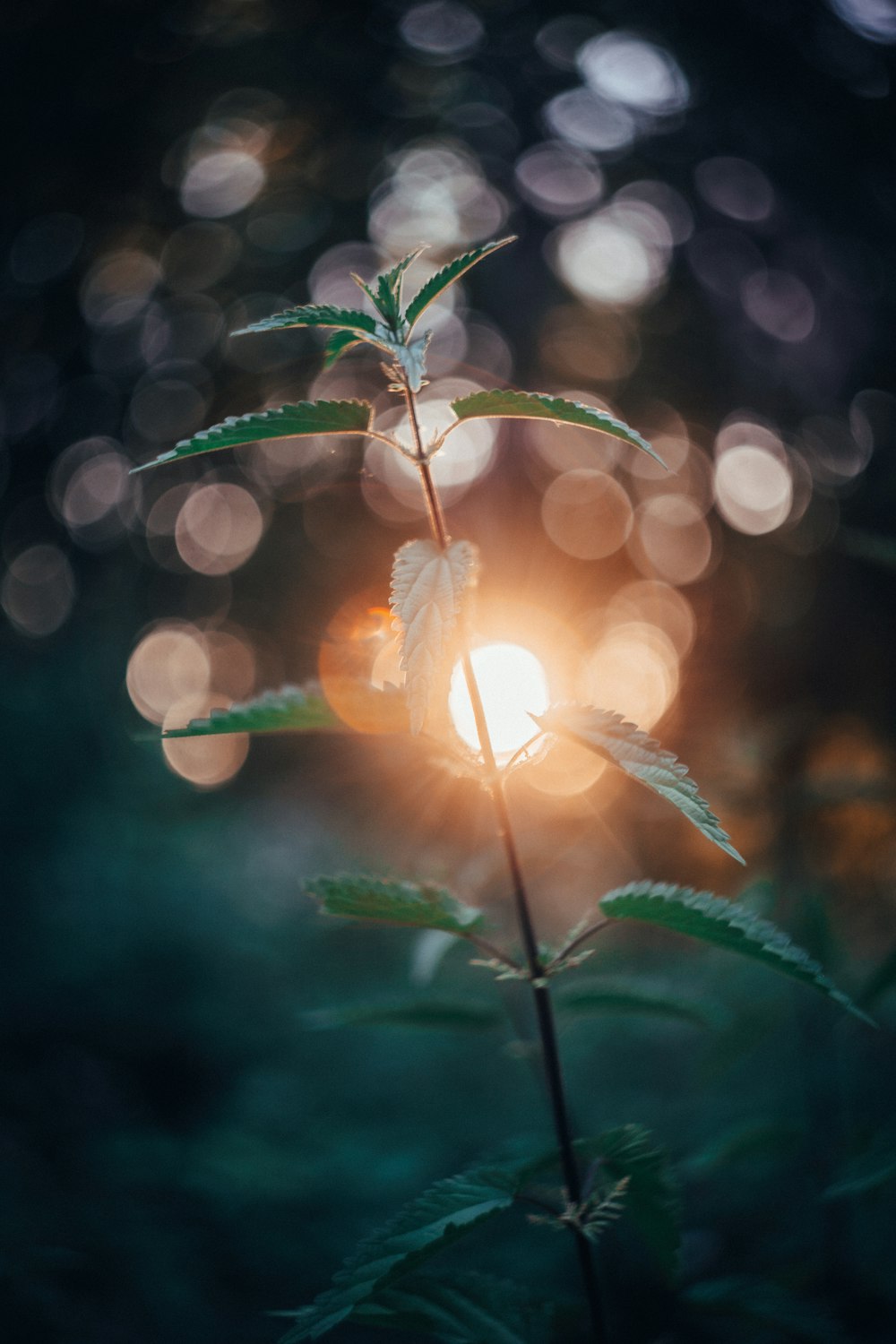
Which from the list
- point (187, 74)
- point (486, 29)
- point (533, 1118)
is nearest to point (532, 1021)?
point (533, 1118)

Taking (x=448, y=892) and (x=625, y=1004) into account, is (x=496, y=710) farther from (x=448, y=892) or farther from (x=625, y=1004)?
(x=625, y=1004)

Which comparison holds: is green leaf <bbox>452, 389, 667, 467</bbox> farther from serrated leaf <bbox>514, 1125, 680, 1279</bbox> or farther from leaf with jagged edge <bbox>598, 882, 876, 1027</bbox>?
serrated leaf <bbox>514, 1125, 680, 1279</bbox>

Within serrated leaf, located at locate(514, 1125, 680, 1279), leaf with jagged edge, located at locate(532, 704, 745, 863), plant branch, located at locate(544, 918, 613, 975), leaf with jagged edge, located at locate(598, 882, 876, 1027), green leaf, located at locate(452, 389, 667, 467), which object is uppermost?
green leaf, located at locate(452, 389, 667, 467)

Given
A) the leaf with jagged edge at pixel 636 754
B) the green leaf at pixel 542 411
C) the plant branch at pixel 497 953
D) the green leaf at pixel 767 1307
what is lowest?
the green leaf at pixel 767 1307

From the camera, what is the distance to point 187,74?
342 cm

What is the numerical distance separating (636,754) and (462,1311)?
2.65 ft

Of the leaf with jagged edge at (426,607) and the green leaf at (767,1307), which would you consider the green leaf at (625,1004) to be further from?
the leaf with jagged edge at (426,607)

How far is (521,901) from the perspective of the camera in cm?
88

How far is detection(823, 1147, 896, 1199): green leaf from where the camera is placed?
1093mm

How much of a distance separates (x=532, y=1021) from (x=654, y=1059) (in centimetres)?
86

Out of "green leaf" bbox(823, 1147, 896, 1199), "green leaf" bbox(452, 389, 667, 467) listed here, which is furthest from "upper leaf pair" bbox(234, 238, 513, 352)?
"green leaf" bbox(823, 1147, 896, 1199)

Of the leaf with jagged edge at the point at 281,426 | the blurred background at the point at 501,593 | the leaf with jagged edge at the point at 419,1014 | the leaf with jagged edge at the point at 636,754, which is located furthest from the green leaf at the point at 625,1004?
the leaf with jagged edge at the point at 281,426

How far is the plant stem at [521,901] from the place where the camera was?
0.82 metres

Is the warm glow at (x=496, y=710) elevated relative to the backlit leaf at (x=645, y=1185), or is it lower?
elevated
